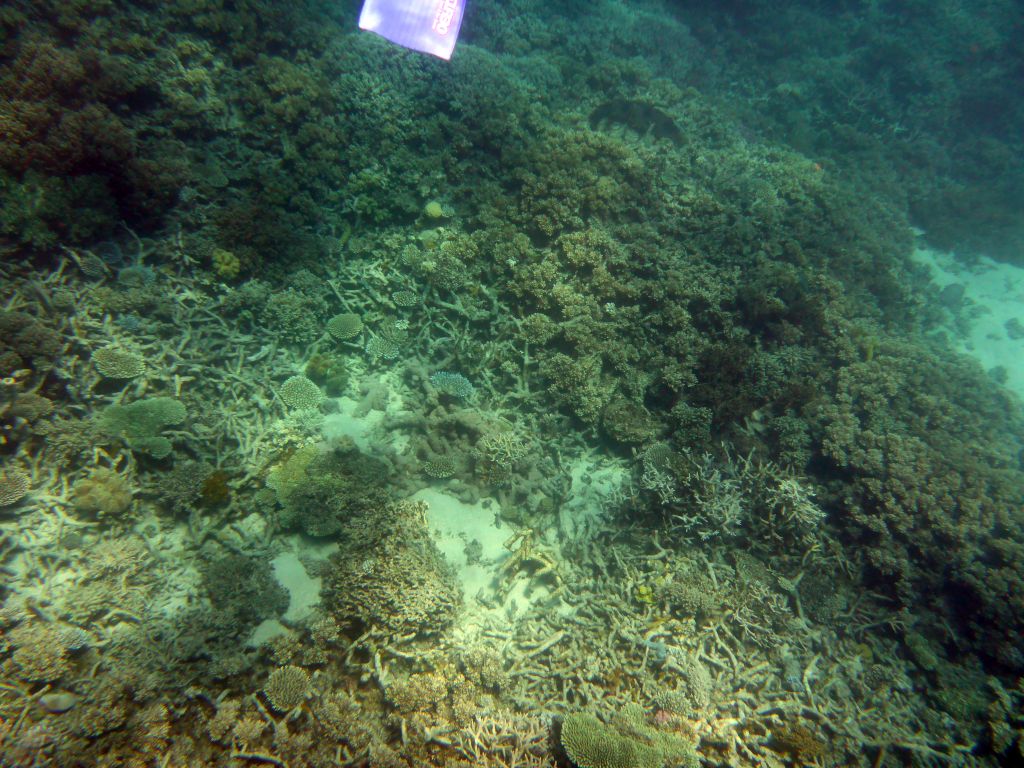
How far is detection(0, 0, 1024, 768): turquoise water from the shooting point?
4496mm

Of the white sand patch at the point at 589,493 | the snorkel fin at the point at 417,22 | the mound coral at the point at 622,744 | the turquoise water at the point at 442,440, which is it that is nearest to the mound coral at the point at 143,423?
the turquoise water at the point at 442,440

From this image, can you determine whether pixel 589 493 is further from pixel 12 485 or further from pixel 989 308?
pixel 989 308

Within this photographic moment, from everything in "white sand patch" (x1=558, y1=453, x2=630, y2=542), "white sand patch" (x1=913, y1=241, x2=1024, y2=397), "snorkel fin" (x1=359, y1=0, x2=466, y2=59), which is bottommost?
"white sand patch" (x1=558, y1=453, x2=630, y2=542)

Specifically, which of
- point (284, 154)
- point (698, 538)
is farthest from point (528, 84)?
point (698, 538)

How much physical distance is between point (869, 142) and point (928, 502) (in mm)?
15334

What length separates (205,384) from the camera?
620 cm

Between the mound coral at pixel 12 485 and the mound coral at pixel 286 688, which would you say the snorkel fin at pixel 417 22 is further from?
the mound coral at pixel 286 688

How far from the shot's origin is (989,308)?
14680 millimetres

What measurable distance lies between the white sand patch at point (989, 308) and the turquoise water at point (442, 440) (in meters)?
3.55

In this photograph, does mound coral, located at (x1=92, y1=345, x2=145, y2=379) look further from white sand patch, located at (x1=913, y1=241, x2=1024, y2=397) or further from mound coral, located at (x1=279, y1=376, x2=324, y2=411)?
white sand patch, located at (x1=913, y1=241, x2=1024, y2=397)

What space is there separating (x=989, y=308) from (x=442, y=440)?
1891 cm

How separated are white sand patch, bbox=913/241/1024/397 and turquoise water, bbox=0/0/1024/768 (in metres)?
3.55

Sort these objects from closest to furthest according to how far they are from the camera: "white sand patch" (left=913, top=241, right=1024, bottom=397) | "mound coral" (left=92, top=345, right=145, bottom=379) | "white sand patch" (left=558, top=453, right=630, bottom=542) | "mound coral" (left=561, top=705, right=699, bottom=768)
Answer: "mound coral" (left=561, top=705, right=699, bottom=768) < "mound coral" (left=92, top=345, right=145, bottom=379) < "white sand patch" (left=558, top=453, right=630, bottom=542) < "white sand patch" (left=913, top=241, right=1024, bottom=397)

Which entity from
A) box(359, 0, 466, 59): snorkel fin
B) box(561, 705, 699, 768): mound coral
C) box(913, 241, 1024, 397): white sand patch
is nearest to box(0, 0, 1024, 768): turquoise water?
box(561, 705, 699, 768): mound coral
